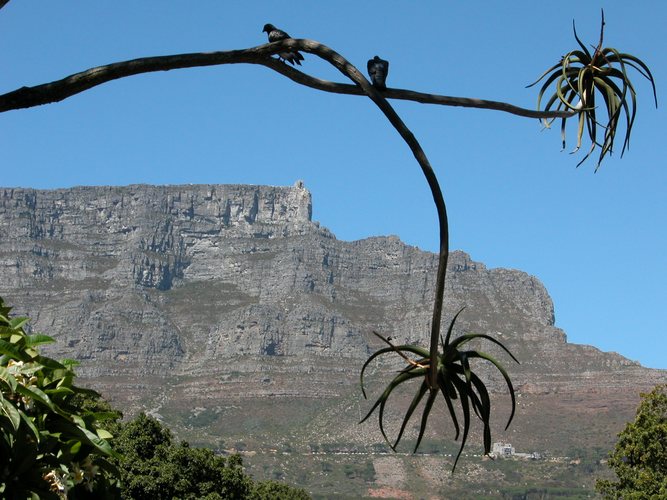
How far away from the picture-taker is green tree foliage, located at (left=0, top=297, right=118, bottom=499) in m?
6.16

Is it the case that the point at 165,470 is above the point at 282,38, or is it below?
below

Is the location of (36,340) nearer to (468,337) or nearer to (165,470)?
(468,337)

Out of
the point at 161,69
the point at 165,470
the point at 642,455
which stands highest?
the point at 161,69

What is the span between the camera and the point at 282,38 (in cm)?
490

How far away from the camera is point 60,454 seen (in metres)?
6.63

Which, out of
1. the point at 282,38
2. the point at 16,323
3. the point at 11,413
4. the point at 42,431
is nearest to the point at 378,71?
the point at 282,38

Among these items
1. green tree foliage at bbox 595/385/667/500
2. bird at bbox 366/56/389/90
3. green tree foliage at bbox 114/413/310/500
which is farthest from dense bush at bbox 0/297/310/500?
green tree foliage at bbox 114/413/310/500

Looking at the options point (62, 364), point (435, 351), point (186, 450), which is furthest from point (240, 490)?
point (435, 351)

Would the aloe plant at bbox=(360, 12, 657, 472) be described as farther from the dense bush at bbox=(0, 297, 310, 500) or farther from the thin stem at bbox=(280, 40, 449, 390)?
the dense bush at bbox=(0, 297, 310, 500)

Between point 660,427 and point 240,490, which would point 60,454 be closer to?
point 660,427

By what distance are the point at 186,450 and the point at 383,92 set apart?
4156cm

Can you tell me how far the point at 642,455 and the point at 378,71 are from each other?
35644mm

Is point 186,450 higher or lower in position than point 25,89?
lower

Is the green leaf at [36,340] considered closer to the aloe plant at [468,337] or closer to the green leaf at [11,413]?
the green leaf at [11,413]
